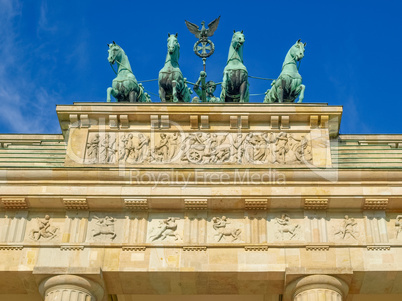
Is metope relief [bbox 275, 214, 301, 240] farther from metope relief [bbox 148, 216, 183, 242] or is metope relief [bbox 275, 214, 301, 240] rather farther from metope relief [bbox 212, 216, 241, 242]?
metope relief [bbox 148, 216, 183, 242]

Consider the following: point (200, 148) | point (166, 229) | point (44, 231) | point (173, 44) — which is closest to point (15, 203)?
point (44, 231)

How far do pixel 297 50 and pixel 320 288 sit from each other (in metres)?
9.07

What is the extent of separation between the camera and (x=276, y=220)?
22.2m

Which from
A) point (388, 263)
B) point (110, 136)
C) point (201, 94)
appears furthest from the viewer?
point (201, 94)

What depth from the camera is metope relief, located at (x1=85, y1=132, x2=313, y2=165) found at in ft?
77.4

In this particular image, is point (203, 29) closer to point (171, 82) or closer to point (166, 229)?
point (171, 82)

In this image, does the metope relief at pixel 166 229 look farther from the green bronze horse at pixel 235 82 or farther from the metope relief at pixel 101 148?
the green bronze horse at pixel 235 82

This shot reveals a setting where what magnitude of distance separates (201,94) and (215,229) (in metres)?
7.25

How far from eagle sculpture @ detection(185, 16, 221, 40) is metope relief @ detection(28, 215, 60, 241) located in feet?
32.8

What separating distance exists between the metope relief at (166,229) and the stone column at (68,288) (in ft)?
6.70

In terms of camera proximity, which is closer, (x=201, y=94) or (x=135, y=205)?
(x=135, y=205)

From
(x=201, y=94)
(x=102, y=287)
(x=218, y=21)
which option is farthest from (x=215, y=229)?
(x=218, y=21)

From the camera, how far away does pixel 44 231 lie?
2206 centimetres

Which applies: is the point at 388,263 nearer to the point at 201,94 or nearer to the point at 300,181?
the point at 300,181
